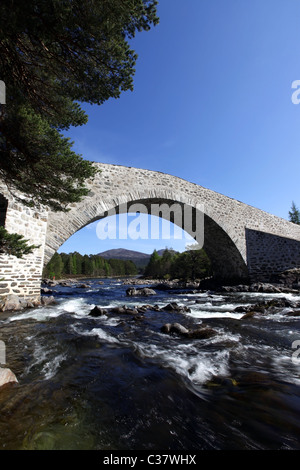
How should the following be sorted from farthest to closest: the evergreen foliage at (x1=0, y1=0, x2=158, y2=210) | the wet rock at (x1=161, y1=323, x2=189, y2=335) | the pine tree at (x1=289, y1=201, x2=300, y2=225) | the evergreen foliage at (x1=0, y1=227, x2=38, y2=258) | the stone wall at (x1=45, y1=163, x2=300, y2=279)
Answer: the pine tree at (x1=289, y1=201, x2=300, y2=225) < the stone wall at (x1=45, y1=163, x2=300, y2=279) < the wet rock at (x1=161, y1=323, x2=189, y2=335) < the evergreen foliage at (x1=0, y1=227, x2=38, y2=258) < the evergreen foliage at (x1=0, y1=0, x2=158, y2=210)

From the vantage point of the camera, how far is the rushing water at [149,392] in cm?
157

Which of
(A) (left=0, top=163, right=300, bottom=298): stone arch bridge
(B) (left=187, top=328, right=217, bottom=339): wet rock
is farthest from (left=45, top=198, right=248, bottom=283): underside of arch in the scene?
(B) (left=187, top=328, right=217, bottom=339): wet rock

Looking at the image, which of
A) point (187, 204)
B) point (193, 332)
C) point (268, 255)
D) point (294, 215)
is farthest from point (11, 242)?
point (294, 215)

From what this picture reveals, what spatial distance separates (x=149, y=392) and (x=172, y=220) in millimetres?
13729

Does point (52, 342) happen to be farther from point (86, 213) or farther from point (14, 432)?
point (86, 213)

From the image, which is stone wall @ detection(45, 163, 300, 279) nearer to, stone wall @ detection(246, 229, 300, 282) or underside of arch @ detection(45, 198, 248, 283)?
underside of arch @ detection(45, 198, 248, 283)

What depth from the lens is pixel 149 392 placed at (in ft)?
7.30

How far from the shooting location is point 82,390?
7.26 feet

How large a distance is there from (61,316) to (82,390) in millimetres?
4271

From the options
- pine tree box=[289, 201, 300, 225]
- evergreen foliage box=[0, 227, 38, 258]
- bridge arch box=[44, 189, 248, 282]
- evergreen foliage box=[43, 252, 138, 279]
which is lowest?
evergreen foliage box=[43, 252, 138, 279]

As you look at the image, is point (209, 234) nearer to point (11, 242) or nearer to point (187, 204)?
point (187, 204)

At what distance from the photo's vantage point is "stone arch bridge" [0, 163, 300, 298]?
712cm

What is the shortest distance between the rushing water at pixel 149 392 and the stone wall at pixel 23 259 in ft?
9.75
